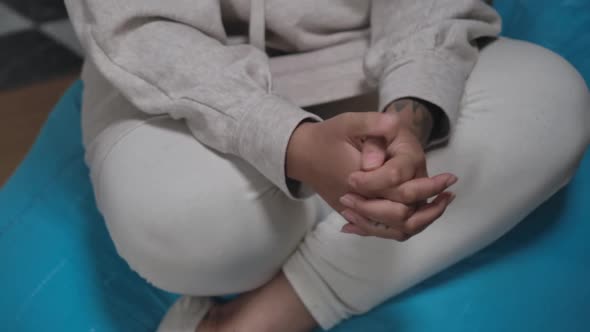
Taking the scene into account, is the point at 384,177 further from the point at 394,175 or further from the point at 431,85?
the point at 431,85

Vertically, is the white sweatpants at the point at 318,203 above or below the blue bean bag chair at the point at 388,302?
above

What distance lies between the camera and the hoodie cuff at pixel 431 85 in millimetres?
526

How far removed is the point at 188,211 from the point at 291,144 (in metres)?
0.10

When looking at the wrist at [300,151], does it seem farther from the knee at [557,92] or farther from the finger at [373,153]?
the knee at [557,92]

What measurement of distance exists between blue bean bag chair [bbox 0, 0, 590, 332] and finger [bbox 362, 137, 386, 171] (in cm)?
20

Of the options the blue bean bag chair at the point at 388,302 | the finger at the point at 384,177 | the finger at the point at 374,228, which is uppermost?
the finger at the point at 384,177

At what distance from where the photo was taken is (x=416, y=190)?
1.38 feet

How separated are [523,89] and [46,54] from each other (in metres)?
1.12

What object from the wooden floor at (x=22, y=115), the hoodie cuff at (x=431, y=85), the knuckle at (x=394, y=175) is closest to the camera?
the knuckle at (x=394, y=175)

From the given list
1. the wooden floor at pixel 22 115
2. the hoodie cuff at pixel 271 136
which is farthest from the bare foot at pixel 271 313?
the wooden floor at pixel 22 115

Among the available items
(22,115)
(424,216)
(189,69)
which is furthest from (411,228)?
(22,115)

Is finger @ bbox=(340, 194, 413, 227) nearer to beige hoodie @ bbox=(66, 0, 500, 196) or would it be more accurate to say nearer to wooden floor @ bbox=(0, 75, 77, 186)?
beige hoodie @ bbox=(66, 0, 500, 196)

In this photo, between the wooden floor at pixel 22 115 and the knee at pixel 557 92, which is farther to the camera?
the wooden floor at pixel 22 115

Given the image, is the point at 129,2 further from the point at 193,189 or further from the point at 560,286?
the point at 560,286
